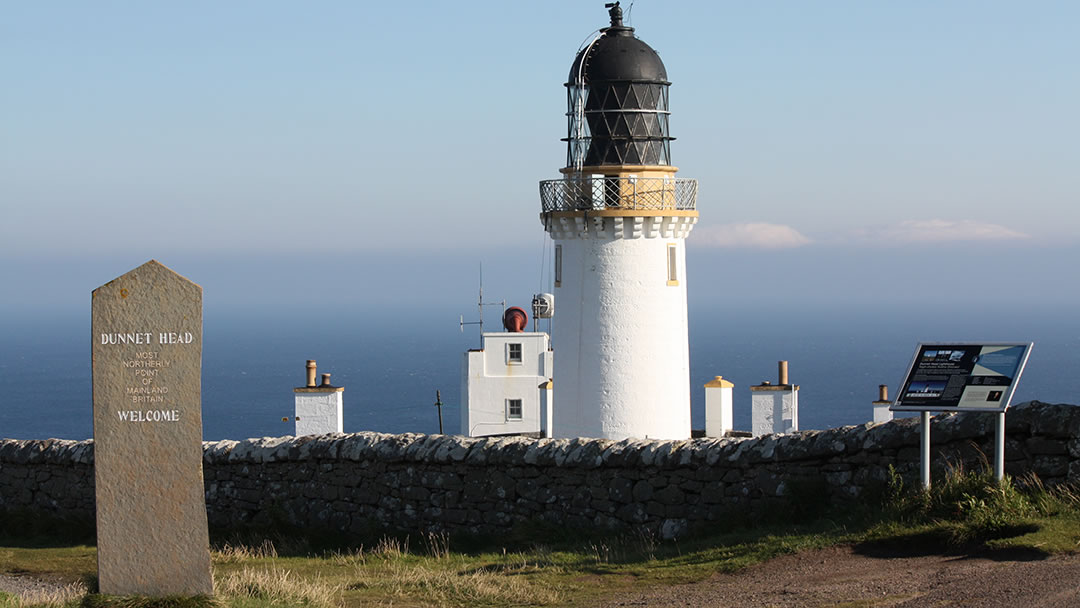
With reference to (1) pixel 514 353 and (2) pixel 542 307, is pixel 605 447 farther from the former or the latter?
(2) pixel 542 307

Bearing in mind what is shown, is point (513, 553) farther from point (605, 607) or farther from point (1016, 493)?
point (1016, 493)

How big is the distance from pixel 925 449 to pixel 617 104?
42.7 ft

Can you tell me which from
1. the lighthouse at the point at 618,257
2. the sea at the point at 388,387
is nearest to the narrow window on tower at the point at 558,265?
the lighthouse at the point at 618,257

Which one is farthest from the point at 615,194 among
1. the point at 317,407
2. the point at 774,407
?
the point at 317,407

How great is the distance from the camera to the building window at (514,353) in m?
34.1

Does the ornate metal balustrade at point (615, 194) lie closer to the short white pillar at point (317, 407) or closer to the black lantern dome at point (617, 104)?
the black lantern dome at point (617, 104)

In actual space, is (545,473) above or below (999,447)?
below

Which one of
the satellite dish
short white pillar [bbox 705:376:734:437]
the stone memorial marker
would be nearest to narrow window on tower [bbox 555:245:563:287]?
Result: short white pillar [bbox 705:376:734:437]

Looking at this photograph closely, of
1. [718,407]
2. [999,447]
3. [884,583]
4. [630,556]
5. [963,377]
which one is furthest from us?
[718,407]

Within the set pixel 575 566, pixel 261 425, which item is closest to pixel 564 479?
pixel 575 566

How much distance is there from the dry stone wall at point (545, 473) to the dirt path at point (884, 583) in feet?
4.82

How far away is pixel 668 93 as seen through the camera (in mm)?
23094

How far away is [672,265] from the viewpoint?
75.4 ft

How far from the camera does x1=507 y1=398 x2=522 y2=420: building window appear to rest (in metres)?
34.1
